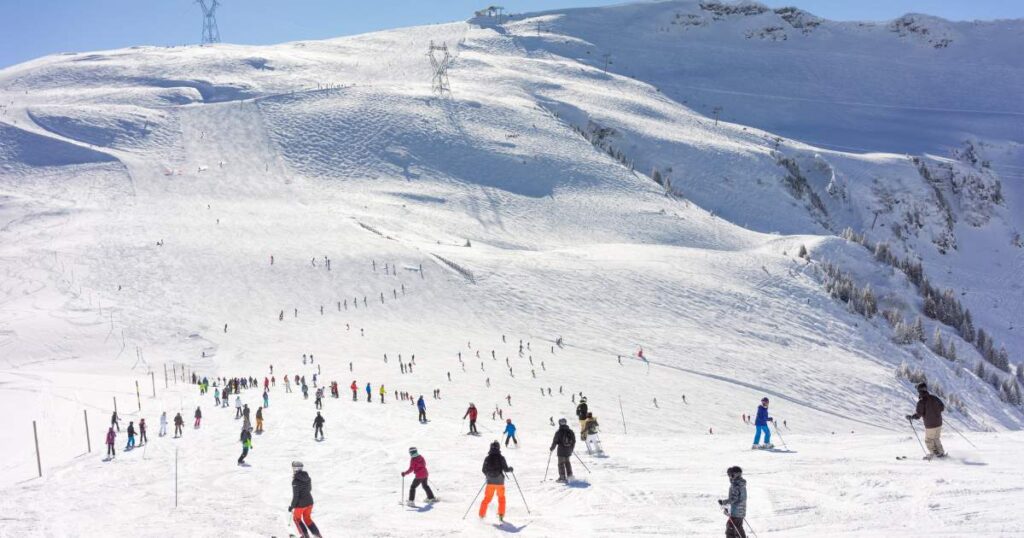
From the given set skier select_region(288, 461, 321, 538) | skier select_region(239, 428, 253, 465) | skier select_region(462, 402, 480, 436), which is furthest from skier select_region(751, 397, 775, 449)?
skier select_region(239, 428, 253, 465)

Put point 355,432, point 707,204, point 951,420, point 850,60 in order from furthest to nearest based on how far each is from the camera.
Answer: point 850,60 < point 707,204 < point 951,420 < point 355,432

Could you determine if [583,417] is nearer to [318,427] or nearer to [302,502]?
[302,502]

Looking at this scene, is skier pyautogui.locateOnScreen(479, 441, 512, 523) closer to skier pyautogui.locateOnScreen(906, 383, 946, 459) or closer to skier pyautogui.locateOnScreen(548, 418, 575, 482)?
skier pyautogui.locateOnScreen(548, 418, 575, 482)

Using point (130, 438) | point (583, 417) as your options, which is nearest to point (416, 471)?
point (583, 417)

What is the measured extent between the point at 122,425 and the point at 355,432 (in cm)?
948

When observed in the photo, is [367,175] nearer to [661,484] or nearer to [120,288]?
[120,288]

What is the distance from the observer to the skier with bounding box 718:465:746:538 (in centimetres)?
1098

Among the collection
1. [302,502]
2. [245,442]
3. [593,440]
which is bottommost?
[245,442]

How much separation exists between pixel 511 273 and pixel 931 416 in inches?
1968

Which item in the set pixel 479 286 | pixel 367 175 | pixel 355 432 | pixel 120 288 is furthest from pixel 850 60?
pixel 355 432

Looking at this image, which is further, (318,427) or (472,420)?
(472,420)

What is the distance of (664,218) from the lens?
87.8 meters

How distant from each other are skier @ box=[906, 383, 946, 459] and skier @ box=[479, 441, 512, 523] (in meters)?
7.37

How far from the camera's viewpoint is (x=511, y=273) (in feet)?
211
